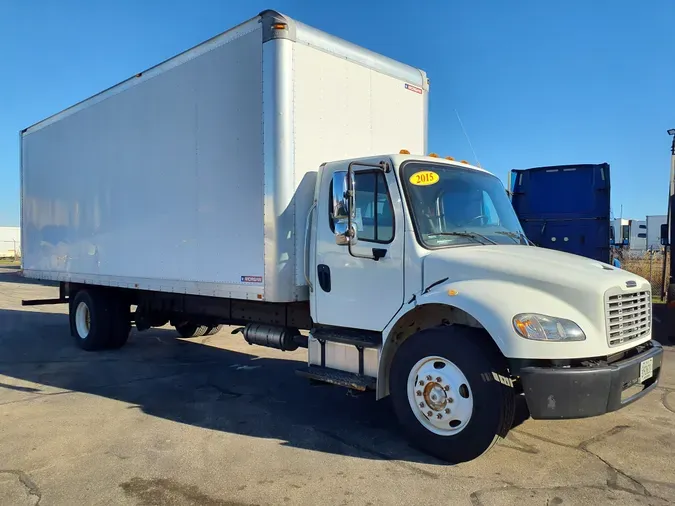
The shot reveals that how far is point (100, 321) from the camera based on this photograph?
917 cm

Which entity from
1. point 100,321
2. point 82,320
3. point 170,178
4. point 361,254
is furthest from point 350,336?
point 82,320

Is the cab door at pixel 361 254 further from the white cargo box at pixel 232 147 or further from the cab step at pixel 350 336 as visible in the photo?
the white cargo box at pixel 232 147

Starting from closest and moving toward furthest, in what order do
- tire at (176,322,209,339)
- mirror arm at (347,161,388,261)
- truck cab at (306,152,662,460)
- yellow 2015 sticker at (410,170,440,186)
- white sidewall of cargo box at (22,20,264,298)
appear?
1. truck cab at (306,152,662,460)
2. mirror arm at (347,161,388,261)
3. yellow 2015 sticker at (410,170,440,186)
4. white sidewall of cargo box at (22,20,264,298)
5. tire at (176,322,209,339)

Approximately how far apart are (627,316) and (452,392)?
150 cm

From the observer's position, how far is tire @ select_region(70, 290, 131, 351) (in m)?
9.18

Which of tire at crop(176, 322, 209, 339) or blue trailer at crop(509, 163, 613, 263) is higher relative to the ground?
blue trailer at crop(509, 163, 613, 263)

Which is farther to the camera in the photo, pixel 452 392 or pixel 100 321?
pixel 100 321

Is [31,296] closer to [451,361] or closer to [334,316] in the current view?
[334,316]

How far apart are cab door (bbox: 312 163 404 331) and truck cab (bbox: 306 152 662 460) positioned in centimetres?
1

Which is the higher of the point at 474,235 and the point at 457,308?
the point at 474,235

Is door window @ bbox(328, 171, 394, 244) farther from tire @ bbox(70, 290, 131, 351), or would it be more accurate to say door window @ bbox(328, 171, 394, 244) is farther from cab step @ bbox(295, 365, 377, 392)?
tire @ bbox(70, 290, 131, 351)

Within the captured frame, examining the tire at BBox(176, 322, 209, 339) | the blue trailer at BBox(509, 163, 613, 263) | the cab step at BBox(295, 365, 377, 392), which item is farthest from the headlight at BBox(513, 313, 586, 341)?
the blue trailer at BBox(509, 163, 613, 263)

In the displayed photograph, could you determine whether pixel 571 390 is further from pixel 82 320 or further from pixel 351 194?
pixel 82 320

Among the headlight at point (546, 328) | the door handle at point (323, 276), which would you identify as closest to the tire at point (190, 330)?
the door handle at point (323, 276)
